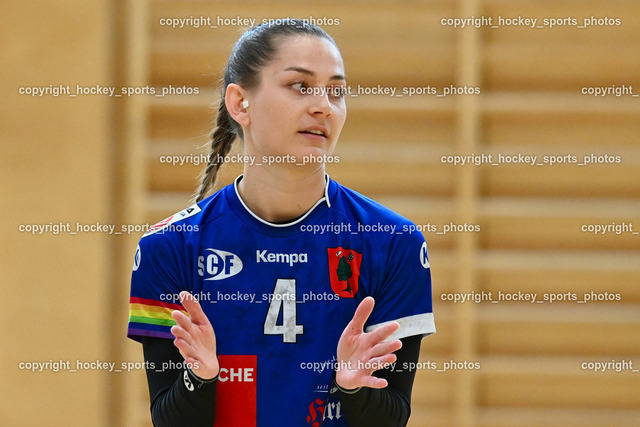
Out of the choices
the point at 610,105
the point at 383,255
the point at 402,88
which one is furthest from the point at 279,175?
the point at 610,105

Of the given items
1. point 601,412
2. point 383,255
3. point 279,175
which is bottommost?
point 601,412

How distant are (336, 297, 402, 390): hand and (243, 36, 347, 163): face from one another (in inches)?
15.4

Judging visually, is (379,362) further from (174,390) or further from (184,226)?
(184,226)

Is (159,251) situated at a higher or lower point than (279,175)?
lower

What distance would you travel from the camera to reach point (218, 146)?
200 cm

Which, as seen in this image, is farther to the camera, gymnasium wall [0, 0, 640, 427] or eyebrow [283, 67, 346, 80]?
gymnasium wall [0, 0, 640, 427]

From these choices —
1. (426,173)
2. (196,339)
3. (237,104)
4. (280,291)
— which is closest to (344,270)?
(280,291)

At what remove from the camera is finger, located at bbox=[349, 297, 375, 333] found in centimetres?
153

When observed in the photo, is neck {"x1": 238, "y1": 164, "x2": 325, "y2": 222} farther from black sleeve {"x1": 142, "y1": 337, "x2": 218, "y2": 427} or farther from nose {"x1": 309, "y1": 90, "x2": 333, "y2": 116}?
black sleeve {"x1": 142, "y1": 337, "x2": 218, "y2": 427}

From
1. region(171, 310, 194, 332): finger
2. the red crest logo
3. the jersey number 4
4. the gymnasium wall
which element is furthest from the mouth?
the gymnasium wall

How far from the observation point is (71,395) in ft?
10.7

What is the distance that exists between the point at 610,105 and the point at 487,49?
621 millimetres

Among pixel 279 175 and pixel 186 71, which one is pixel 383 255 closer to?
pixel 279 175

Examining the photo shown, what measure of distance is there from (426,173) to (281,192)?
1.80 m
